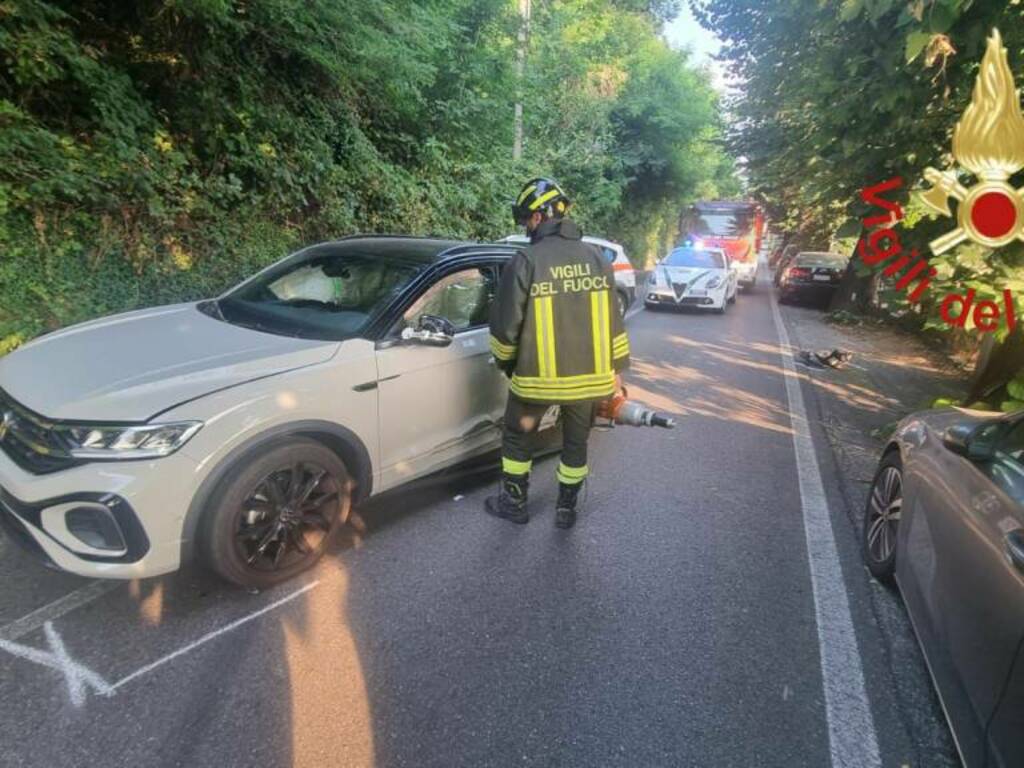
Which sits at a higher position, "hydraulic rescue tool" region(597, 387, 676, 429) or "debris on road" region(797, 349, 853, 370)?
"hydraulic rescue tool" region(597, 387, 676, 429)

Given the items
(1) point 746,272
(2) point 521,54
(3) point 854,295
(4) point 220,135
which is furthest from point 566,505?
(1) point 746,272

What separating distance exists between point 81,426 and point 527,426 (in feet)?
6.97

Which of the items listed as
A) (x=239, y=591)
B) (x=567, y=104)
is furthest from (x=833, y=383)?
(x=567, y=104)

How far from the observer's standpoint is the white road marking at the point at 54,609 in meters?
2.54

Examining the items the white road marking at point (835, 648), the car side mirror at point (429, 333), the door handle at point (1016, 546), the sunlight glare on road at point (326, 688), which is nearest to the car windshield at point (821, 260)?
the white road marking at point (835, 648)

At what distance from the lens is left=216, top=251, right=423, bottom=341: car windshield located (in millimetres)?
3377

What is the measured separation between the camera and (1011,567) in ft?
5.97

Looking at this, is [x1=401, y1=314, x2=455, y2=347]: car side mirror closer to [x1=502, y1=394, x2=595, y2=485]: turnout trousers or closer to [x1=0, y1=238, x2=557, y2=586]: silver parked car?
[x1=0, y1=238, x2=557, y2=586]: silver parked car

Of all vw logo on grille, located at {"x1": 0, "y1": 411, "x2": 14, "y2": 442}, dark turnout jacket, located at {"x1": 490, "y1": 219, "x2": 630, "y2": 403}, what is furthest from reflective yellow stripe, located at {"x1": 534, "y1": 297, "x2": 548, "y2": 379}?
vw logo on grille, located at {"x1": 0, "y1": 411, "x2": 14, "y2": 442}

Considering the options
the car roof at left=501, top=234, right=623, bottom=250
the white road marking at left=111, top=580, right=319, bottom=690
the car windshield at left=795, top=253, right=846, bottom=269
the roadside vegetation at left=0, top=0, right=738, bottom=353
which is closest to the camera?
the white road marking at left=111, top=580, right=319, bottom=690

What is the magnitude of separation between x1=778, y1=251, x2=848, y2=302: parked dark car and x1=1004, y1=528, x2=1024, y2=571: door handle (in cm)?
1593

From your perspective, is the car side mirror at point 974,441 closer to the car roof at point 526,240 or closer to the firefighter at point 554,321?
the firefighter at point 554,321

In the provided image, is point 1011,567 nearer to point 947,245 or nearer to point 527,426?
point 527,426

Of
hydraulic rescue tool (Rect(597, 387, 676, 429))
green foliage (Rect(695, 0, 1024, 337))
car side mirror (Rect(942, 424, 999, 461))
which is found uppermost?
green foliage (Rect(695, 0, 1024, 337))
